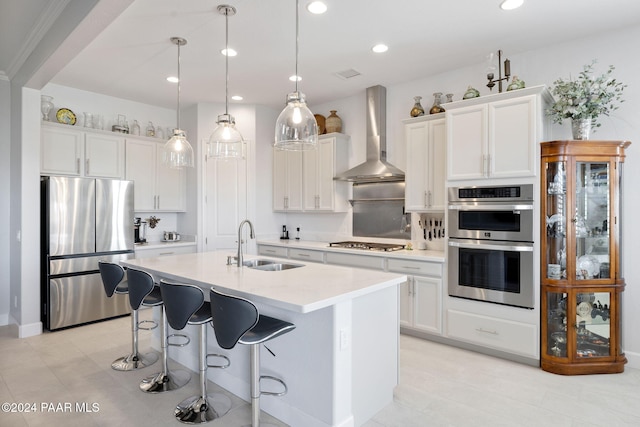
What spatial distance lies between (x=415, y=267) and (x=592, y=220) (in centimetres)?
159

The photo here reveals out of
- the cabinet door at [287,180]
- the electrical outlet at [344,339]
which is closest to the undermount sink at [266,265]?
the electrical outlet at [344,339]

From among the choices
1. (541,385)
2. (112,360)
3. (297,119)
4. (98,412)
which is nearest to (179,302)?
(98,412)

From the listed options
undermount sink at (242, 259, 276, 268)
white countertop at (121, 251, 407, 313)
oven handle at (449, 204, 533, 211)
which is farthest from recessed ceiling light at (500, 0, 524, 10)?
undermount sink at (242, 259, 276, 268)

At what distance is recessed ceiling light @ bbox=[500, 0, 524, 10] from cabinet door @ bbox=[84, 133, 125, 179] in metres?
4.62

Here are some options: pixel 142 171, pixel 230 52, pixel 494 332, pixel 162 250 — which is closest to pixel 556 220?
pixel 494 332

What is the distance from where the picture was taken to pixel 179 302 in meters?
2.25

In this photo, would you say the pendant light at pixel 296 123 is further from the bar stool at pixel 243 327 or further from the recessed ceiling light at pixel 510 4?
the recessed ceiling light at pixel 510 4

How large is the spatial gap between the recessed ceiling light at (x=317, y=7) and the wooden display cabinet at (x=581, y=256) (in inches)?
84.7

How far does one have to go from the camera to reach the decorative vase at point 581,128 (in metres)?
3.08

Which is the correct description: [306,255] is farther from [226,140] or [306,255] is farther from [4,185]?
[4,185]

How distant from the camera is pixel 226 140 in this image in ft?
9.93

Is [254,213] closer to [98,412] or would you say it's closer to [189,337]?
[189,337]

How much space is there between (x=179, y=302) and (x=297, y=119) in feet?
4.54

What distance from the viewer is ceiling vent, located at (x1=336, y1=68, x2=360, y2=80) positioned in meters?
4.16
